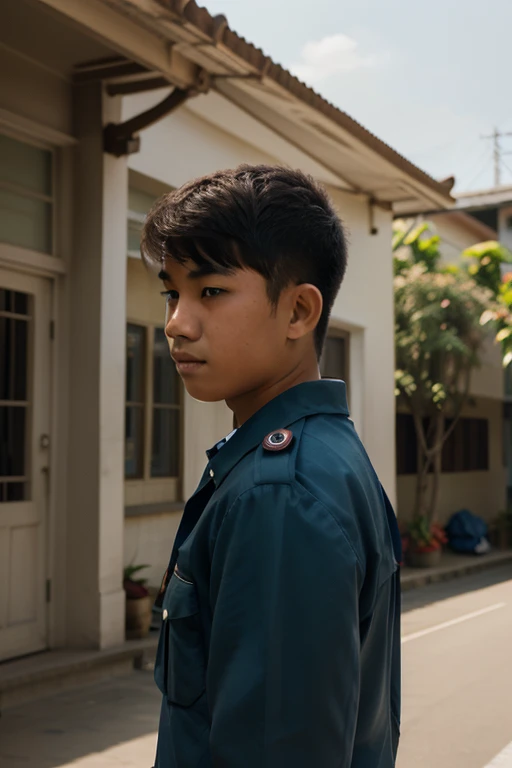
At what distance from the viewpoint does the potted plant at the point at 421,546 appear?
47.0ft

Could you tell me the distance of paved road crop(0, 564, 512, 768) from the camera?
5043mm

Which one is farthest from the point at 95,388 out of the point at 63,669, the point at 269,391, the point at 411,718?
the point at 269,391

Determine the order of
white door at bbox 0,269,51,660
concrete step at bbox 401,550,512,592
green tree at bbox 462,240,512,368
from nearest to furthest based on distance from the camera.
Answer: white door at bbox 0,269,51,660 < concrete step at bbox 401,550,512,592 < green tree at bbox 462,240,512,368

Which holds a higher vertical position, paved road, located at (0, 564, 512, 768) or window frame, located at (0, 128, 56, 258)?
window frame, located at (0, 128, 56, 258)

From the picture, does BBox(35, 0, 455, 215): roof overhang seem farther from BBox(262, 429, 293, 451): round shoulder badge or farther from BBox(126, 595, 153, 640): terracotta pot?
BBox(262, 429, 293, 451): round shoulder badge

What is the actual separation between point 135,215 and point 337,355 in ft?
14.7

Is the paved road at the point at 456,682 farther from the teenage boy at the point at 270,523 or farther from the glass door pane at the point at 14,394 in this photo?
the teenage boy at the point at 270,523

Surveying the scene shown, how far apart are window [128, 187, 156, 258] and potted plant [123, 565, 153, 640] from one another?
2.68 m

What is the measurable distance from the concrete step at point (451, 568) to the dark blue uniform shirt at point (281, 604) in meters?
11.4

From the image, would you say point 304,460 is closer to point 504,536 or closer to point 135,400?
point 135,400

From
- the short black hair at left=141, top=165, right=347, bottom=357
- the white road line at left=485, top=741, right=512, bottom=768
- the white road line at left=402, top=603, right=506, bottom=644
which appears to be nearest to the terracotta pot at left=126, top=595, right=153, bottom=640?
the white road line at left=402, top=603, right=506, bottom=644

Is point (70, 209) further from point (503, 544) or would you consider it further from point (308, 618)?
point (503, 544)

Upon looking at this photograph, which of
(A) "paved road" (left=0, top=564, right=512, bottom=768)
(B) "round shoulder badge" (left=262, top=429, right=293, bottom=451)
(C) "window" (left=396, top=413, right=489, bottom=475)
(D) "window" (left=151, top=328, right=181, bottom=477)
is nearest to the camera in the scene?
(B) "round shoulder badge" (left=262, top=429, right=293, bottom=451)

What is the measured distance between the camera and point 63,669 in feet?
20.7
